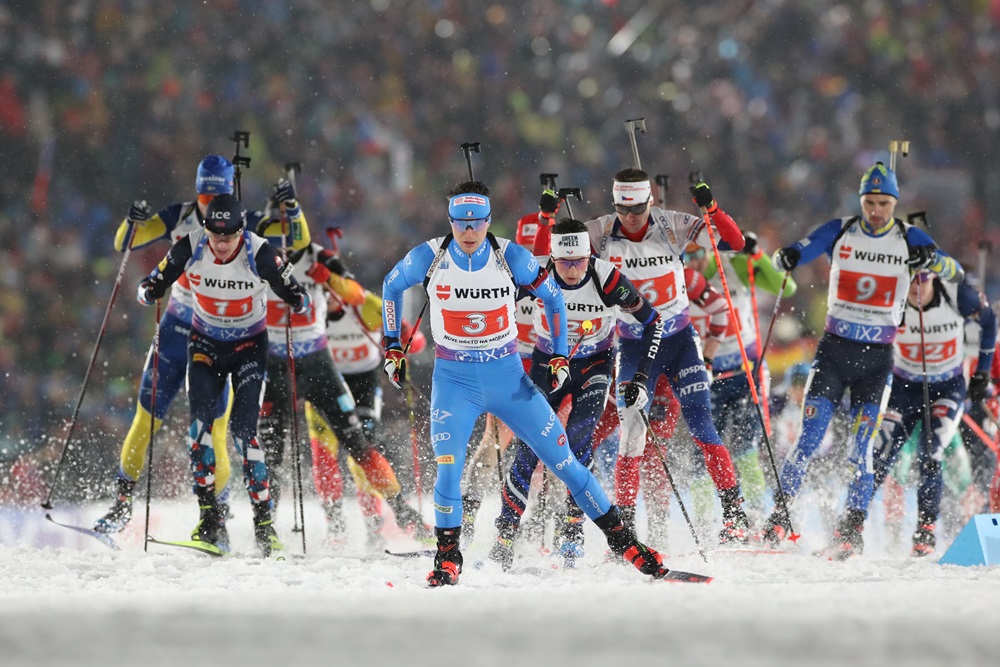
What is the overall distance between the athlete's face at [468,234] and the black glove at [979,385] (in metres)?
3.45

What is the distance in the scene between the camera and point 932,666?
3467 millimetres

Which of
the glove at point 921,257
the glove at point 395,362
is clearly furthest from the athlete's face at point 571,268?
the glove at point 921,257

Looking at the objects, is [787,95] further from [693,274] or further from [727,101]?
[693,274]

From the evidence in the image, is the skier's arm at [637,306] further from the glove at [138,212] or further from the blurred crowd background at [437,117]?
the blurred crowd background at [437,117]

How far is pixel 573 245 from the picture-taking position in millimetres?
5875

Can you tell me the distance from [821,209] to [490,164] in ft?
10.7

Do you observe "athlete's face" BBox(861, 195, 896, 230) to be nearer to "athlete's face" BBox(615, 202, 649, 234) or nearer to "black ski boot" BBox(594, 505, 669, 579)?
"athlete's face" BBox(615, 202, 649, 234)

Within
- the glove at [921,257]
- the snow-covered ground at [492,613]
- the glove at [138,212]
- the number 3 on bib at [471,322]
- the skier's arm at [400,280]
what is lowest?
the snow-covered ground at [492,613]

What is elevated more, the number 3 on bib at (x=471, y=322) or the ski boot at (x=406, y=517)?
the number 3 on bib at (x=471, y=322)

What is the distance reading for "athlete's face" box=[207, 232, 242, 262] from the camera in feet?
20.2

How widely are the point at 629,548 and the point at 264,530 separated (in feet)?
6.53

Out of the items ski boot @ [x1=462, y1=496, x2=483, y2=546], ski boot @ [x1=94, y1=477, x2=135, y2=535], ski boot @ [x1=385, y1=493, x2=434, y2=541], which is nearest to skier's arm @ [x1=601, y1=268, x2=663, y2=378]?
ski boot @ [x1=462, y1=496, x2=483, y2=546]

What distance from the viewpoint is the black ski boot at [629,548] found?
5277 mm

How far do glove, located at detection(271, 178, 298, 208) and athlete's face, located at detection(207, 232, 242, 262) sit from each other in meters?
0.54
